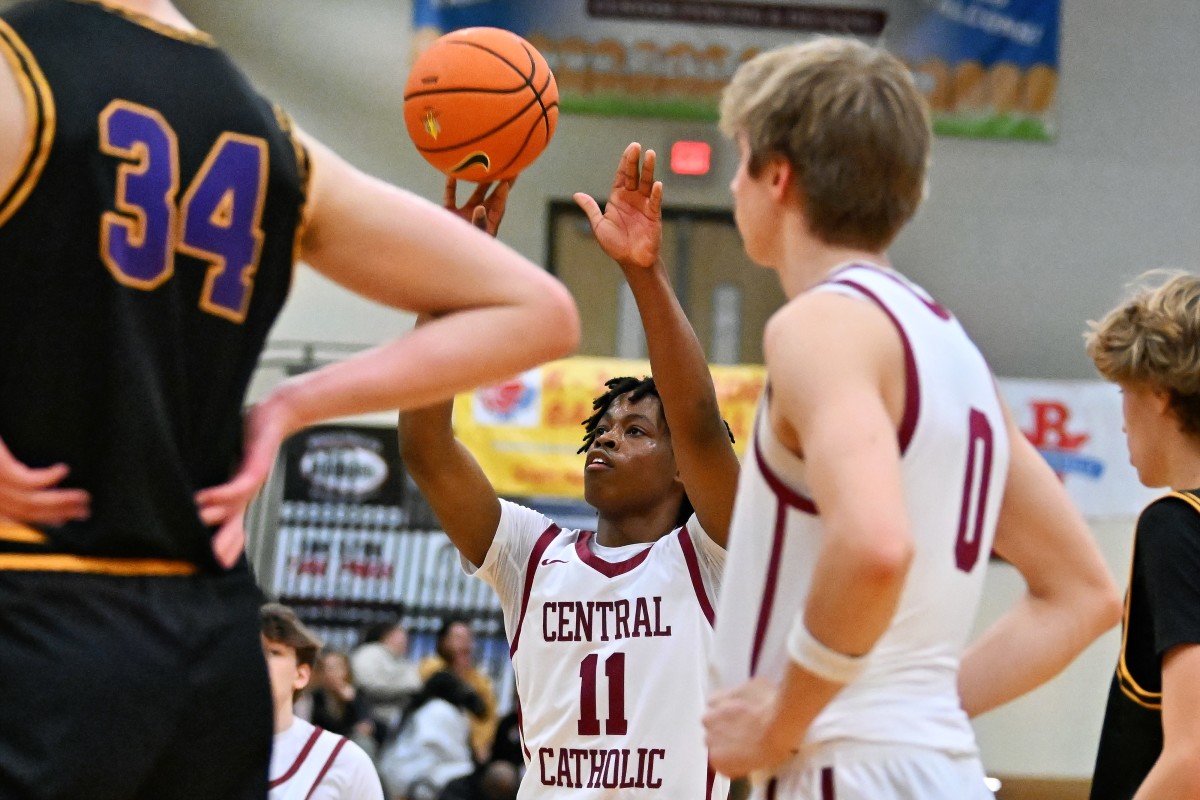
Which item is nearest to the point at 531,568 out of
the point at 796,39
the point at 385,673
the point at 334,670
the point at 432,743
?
the point at 432,743

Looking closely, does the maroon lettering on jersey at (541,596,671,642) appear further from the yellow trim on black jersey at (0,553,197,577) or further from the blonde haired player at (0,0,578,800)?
the yellow trim on black jersey at (0,553,197,577)

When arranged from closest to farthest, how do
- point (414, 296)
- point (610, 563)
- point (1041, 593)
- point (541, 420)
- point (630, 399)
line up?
point (414, 296) → point (1041, 593) → point (610, 563) → point (630, 399) → point (541, 420)

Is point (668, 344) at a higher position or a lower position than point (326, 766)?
higher

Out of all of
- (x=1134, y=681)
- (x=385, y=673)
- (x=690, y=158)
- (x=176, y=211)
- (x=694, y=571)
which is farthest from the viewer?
(x=690, y=158)

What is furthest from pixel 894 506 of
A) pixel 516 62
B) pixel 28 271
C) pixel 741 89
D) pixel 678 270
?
pixel 678 270

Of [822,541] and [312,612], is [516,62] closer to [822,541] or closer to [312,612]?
[822,541]

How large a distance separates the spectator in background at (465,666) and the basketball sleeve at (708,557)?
694cm

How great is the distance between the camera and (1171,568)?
3.09 m

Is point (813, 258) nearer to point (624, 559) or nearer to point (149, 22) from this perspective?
point (149, 22)

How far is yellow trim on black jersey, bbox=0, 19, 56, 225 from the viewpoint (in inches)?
70.9

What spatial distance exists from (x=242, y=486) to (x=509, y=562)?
2.28 metres

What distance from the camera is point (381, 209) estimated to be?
2121 millimetres

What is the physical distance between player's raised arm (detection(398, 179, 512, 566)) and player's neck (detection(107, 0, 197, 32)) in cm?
201

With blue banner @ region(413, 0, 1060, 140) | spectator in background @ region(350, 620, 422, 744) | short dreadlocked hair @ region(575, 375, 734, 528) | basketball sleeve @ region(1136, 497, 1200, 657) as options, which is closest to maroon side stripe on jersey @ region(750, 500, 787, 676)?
basketball sleeve @ region(1136, 497, 1200, 657)
